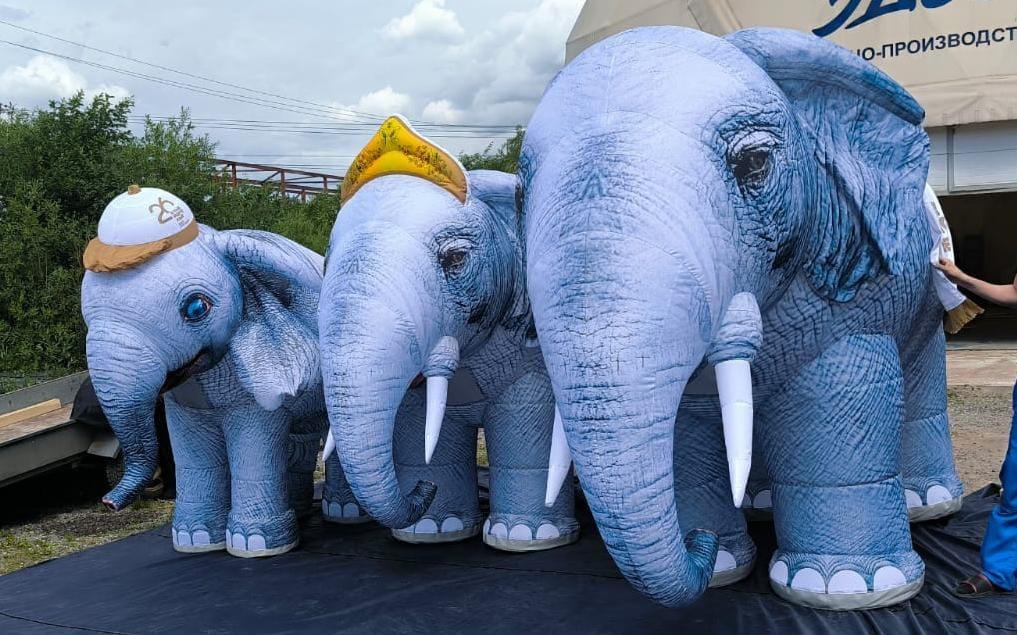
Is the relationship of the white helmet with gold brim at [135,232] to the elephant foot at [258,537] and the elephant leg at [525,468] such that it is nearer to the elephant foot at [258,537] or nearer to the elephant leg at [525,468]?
the elephant foot at [258,537]

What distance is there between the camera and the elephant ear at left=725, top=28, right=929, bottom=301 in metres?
1.99

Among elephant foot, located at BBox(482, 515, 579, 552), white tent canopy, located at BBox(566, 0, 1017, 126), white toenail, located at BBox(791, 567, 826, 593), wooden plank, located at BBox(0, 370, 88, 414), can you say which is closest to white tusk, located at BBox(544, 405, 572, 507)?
white toenail, located at BBox(791, 567, 826, 593)

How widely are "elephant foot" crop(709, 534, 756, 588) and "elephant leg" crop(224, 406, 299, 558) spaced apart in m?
1.53

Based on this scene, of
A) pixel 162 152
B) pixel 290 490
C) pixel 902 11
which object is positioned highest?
pixel 902 11

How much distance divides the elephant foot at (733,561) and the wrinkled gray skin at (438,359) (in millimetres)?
643

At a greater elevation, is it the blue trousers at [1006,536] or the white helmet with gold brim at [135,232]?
the white helmet with gold brim at [135,232]

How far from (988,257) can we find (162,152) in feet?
42.1

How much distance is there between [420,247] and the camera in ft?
8.23

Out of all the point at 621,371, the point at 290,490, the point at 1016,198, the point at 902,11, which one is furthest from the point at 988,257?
the point at 621,371

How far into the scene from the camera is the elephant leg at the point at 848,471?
7.02 feet

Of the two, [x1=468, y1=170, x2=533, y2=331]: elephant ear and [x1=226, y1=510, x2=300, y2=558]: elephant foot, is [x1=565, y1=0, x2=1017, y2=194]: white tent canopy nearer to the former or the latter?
[x1=468, y1=170, x2=533, y2=331]: elephant ear

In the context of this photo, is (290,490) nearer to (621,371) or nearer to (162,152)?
(621,371)

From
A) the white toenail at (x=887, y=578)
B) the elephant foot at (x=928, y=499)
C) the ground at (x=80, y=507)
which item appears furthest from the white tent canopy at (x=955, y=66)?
the white toenail at (x=887, y=578)

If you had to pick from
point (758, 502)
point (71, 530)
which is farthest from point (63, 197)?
point (758, 502)
